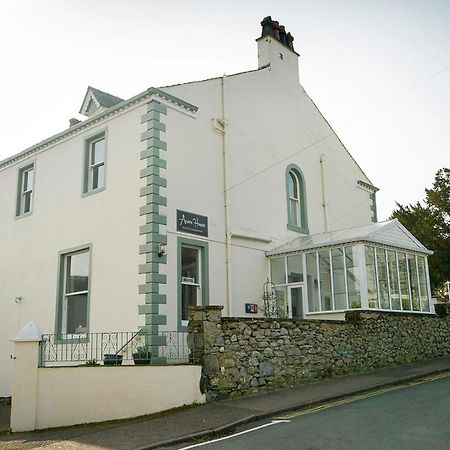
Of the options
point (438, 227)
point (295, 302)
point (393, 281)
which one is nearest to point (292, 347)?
point (295, 302)

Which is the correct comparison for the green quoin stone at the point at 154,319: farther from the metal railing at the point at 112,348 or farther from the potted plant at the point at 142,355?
the potted plant at the point at 142,355

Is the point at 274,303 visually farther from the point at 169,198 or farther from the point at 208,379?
the point at 208,379

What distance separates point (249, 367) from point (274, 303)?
550cm

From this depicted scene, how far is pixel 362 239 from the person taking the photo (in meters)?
16.6

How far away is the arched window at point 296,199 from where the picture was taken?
1995 centimetres

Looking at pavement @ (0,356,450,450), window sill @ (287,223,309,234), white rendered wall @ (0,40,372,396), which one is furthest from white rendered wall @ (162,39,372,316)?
pavement @ (0,356,450,450)

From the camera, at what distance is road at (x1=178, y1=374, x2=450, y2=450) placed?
783cm

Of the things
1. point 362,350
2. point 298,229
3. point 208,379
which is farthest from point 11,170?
point 362,350

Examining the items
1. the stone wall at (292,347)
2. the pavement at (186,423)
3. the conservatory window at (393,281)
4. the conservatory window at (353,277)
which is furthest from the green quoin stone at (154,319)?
the conservatory window at (393,281)

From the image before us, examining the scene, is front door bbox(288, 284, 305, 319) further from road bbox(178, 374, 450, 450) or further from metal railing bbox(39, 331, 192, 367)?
road bbox(178, 374, 450, 450)

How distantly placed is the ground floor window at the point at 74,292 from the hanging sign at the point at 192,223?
9.79 ft

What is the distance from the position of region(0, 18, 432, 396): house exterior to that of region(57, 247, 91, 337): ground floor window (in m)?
0.05

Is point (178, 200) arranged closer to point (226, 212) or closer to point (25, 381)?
point (226, 212)

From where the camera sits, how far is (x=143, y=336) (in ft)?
45.3
